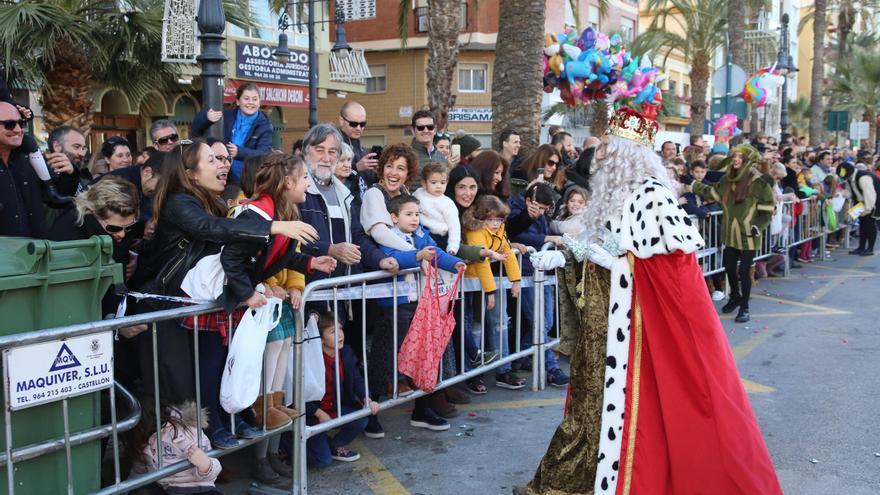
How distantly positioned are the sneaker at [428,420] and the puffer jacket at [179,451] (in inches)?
75.6

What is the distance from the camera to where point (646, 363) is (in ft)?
13.1

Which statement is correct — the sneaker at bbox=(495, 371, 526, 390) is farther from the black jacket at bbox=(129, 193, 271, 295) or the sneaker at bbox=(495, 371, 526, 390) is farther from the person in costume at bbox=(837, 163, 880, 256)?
the person in costume at bbox=(837, 163, 880, 256)

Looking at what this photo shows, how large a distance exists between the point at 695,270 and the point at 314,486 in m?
2.42

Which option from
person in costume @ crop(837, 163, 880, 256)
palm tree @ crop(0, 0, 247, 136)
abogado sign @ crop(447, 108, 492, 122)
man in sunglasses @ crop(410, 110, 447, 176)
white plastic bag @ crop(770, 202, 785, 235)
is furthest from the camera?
abogado sign @ crop(447, 108, 492, 122)

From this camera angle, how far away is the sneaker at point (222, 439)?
13.7ft

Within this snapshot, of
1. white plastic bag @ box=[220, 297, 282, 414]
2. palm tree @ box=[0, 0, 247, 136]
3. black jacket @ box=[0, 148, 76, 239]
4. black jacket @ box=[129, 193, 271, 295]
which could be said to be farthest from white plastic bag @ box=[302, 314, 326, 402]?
palm tree @ box=[0, 0, 247, 136]

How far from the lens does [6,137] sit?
460 cm

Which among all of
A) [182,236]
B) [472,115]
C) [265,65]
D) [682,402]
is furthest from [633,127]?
[472,115]

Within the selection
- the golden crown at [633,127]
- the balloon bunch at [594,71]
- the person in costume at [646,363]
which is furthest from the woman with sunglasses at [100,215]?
the balloon bunch at [594,71]

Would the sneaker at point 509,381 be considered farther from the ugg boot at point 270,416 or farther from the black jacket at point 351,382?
the ugg boot at point 270,416

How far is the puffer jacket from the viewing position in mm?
3975

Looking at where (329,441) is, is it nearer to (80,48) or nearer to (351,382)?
(351,382)

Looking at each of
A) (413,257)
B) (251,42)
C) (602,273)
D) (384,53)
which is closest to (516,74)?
(413,257)

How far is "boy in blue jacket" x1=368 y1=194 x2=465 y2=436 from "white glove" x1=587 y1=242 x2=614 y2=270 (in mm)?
1320
